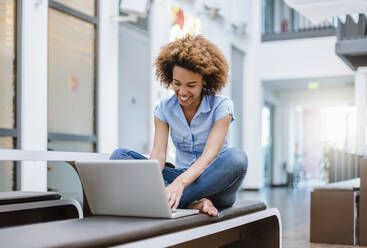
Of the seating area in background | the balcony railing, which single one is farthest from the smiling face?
the balcony railing

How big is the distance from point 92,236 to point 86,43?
3.84 meters

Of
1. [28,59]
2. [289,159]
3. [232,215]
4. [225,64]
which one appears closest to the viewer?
[232,215]

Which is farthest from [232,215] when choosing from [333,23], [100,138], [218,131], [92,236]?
[333,23]

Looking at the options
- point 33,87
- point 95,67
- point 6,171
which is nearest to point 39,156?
point 6,171

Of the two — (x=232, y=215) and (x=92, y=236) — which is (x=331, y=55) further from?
(x=92, y=236)

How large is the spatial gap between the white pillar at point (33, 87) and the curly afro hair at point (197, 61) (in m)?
2.39

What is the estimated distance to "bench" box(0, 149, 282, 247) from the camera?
3.94 ft

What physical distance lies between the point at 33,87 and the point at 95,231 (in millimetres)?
3064

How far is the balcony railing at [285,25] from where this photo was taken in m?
9.25

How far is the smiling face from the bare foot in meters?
0.37

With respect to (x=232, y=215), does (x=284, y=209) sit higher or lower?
lower

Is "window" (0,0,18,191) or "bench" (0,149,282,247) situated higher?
"window" (0,0,18,191)

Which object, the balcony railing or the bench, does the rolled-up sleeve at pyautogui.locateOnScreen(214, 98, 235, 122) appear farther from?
the balcony railing

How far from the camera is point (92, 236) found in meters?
1.21
